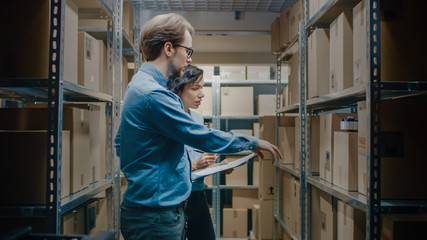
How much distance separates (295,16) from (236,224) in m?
2.50

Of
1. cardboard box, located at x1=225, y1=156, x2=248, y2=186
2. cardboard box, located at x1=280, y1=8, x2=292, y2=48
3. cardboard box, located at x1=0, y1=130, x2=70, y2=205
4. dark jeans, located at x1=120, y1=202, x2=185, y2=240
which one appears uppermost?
cardboard box, located at x1=280, y1=8, x2=292, y2=48

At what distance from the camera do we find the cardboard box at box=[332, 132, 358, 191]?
1.41 metres

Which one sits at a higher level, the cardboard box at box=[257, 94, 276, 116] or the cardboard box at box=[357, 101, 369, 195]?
the cardboard box at box=[257, 94, 276, 116]

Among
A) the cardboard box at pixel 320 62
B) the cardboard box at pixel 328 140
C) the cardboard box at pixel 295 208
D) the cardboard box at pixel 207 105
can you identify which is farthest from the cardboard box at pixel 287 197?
the cardboard box at pixel 207 105

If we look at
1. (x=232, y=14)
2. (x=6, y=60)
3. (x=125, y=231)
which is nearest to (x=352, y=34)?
(x=125, y=231)

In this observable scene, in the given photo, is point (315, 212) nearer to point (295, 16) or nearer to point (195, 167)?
point (195, 167)

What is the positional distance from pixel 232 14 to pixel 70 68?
280 centimetres

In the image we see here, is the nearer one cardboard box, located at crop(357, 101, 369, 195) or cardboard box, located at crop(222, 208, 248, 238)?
cardboard box, located at crop(357, 101, 369, 195)

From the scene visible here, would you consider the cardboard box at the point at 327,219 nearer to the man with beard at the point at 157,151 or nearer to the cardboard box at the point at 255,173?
the man with beard at the point at 157,151

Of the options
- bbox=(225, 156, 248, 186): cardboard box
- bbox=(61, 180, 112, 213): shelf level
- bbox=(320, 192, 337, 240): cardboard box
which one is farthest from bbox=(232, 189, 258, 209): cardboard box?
bbox=(61, 180, 112, 213): shelf level

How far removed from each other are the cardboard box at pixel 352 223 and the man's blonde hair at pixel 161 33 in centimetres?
106

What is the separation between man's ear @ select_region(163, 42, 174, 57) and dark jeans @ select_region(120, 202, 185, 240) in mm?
614

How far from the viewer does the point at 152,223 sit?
3.83ft

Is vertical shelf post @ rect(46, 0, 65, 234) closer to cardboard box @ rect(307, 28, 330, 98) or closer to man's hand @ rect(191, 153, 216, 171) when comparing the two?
man's hand @ rect(191, 153, 216, 171)
